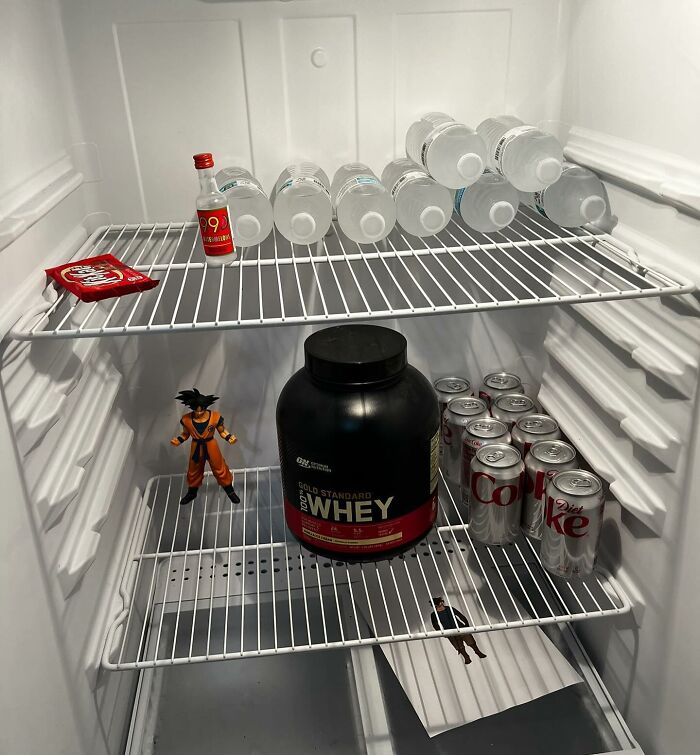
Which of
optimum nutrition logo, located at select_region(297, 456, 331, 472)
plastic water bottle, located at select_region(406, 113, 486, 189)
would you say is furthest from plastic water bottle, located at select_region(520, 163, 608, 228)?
optimum nutrition logo, located at select_region(297, 456, 331, 472)

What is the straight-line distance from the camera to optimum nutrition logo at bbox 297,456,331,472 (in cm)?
105

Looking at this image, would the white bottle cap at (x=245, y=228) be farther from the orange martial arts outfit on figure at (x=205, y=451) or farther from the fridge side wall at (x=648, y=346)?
the fridge side wall at (x=648, y=346)

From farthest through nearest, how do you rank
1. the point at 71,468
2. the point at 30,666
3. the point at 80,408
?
the point at 80,408 → the point at 71,468 → the point at 30,666

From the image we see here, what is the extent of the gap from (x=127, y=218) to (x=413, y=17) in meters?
0.66

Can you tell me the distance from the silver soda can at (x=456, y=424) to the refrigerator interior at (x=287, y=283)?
18 centimetres

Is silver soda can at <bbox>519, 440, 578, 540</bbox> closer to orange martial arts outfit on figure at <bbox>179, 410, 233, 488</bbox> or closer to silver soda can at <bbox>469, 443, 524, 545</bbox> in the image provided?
silver soda can at <bbox>469, 443, 524, 545</bbox>

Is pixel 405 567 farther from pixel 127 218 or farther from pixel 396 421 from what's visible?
pixel 127 218

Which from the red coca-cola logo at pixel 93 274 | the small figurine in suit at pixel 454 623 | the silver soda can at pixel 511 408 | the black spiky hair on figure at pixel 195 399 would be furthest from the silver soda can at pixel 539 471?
the red coca-cola logo at pixel 93 274

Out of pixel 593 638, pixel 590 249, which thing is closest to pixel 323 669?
pixel 593 638

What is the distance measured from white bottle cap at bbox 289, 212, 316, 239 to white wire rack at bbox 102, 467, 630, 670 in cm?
60

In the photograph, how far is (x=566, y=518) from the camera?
111cm

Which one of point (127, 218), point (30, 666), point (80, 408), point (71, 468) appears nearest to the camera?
point (30, 666)

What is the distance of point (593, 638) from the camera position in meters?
1.37

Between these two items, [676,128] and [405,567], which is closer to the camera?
[676,128]
